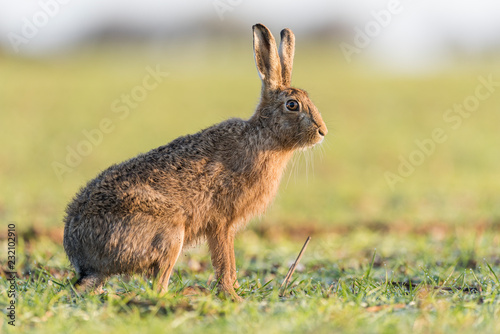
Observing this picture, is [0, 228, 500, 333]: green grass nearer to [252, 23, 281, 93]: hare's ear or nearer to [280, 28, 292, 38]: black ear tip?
[252, 23, 281, 93]: hare's ear

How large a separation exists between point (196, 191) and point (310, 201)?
7.88 meters

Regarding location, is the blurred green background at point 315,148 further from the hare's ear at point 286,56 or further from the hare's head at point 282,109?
the hare's ear at point 286,56

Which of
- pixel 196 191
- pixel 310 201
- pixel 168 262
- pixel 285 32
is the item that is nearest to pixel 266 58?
pixel 285 32

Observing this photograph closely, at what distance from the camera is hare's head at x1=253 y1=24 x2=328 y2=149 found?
230 inches

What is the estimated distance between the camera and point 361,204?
42.0 feet

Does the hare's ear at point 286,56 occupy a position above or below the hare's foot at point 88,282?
above

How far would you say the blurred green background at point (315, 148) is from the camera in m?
12.1

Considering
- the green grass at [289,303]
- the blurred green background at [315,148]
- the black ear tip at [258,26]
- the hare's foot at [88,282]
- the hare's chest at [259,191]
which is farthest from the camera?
the blurred green background at [315,148]

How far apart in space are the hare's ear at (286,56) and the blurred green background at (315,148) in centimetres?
75

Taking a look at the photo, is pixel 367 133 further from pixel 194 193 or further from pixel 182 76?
pixel 194 193

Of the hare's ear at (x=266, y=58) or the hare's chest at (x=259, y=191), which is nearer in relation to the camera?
the hare's chest at (x=259, y=191)

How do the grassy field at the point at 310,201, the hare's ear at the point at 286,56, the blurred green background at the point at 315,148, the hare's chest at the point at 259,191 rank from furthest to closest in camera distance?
the blurred green background at the point at 315,148 → the hare's ear at the point at 286,56 → the hare's chest at the point at 259,191 → the grassy field at the point at 310,201

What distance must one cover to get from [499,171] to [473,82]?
13255 millimetres

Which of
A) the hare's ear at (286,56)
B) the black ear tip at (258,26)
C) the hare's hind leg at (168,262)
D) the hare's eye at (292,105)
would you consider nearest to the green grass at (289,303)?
the hare's hind leg at (168,262)
